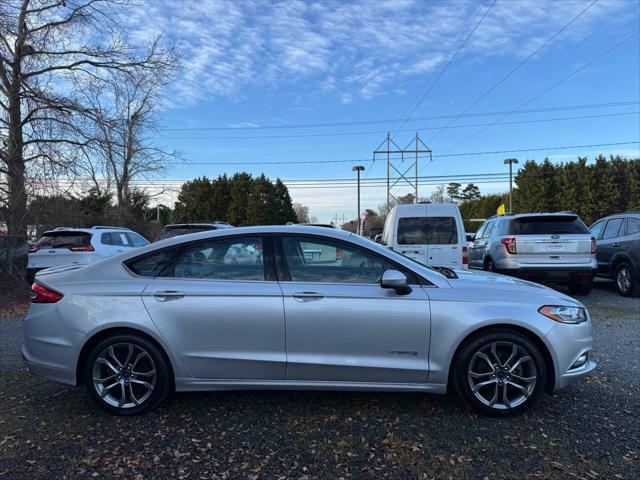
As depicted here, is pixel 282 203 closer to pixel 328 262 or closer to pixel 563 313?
pixel 328 262

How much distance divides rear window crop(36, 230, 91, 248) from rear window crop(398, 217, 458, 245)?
6861 mm

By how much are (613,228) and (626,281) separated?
141 centimetres

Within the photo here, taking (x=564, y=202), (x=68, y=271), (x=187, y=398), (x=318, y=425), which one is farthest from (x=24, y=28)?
(x=564, y=202)

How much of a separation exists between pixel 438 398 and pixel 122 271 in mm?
2958

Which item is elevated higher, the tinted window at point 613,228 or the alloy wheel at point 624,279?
the tinted window at point 613,228

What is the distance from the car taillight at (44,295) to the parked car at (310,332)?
0.04 metres

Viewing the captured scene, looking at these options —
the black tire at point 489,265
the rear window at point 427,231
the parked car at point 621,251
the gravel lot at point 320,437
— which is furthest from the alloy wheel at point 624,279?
the gravel lot at point 320,437

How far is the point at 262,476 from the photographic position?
298 cm

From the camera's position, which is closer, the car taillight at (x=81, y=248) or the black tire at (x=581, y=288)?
the black tire at (x=581, y=288)

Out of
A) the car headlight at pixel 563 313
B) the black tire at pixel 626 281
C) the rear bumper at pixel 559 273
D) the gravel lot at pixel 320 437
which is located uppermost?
the car headlight at pixel 563 313

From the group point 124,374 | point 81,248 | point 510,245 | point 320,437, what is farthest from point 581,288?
point 81,248

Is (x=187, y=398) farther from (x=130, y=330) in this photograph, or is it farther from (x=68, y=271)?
(x=68, y=271)

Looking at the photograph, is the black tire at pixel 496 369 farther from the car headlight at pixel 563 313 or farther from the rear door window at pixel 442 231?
the rear door window at pixel 442 231

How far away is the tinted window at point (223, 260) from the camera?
12.8 ft
